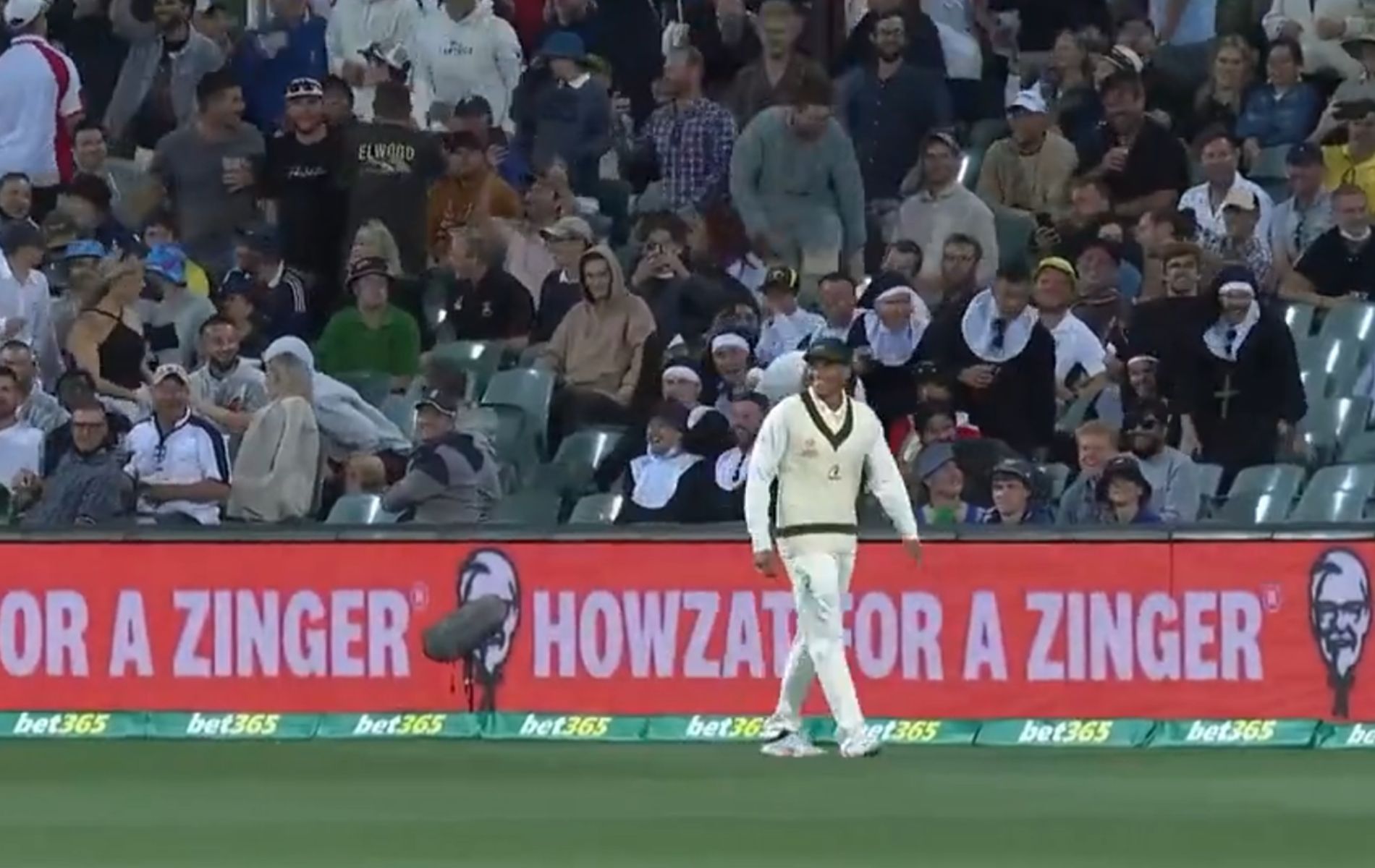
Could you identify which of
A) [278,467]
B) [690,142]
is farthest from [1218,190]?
[278,467]

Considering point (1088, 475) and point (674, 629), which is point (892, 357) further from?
point (674, 629)

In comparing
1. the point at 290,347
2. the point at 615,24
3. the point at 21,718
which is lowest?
the point at 21,718

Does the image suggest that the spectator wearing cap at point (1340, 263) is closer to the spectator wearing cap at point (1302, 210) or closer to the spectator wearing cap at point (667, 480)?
the spectator wearing cap at point (1302, 210)

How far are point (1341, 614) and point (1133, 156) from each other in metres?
5.33

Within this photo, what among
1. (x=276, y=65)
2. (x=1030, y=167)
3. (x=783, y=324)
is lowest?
(x=783, y=324)

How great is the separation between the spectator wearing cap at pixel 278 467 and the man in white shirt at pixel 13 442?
4.17ft

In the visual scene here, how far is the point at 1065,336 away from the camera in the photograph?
1956 cm

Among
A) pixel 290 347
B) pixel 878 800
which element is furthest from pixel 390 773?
pixel 290 347

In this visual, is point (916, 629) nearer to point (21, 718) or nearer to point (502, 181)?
point (21, 718)

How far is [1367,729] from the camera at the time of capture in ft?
55.2

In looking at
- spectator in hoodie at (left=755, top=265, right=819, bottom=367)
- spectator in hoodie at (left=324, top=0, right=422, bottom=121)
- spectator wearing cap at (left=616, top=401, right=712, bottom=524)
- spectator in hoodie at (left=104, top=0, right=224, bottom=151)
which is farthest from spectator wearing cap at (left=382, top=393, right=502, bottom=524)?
spectator in hoodie at (left=104, top=0, right=224, bottom=151)

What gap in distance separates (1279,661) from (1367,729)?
522 millimetres

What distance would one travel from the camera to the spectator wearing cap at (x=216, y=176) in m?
22.5

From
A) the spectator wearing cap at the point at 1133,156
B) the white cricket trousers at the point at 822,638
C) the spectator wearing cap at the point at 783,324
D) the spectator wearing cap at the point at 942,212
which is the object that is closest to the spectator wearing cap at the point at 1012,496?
the white cricket trousers at the point at 822,638
